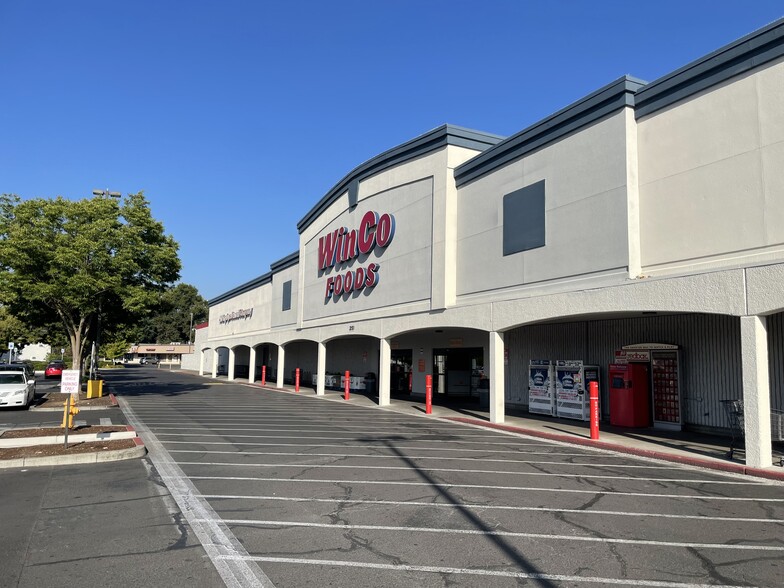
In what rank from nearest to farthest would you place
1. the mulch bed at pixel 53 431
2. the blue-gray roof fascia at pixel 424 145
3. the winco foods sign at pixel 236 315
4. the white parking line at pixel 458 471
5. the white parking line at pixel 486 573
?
1. the white parking line at pixel 486 573
2. the white parking line at pixel 458 471
3. the mulch bed at pixel 53 431
4. the blue-gray roof fascia at pixel 424 145
5. the winco foods sign at pixel 236 315

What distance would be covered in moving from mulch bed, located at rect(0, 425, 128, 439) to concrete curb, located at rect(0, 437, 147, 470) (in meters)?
3.38

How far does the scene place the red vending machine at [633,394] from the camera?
608 inches

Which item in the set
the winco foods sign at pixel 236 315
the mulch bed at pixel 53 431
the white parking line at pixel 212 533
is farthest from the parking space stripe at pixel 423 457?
the winco foods sign at pixel 236 315

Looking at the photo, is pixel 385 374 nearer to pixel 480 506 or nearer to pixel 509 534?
pixel 480 506

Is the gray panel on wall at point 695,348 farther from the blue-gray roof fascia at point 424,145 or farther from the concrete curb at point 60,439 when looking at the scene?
the concrete curb at point 60,439

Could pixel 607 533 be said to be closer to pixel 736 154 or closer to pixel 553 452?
pixel 553 452

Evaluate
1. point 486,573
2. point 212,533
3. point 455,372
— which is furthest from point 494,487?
point 455,372

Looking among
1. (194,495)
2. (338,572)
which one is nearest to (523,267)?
(194,495)

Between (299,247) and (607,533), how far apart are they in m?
31.4

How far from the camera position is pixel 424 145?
73.0 ft

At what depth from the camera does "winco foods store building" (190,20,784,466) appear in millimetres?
11203

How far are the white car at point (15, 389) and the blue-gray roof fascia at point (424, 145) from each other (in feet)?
52.4

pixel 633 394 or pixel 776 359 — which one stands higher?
pixel 776 359

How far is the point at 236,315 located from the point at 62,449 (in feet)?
131
